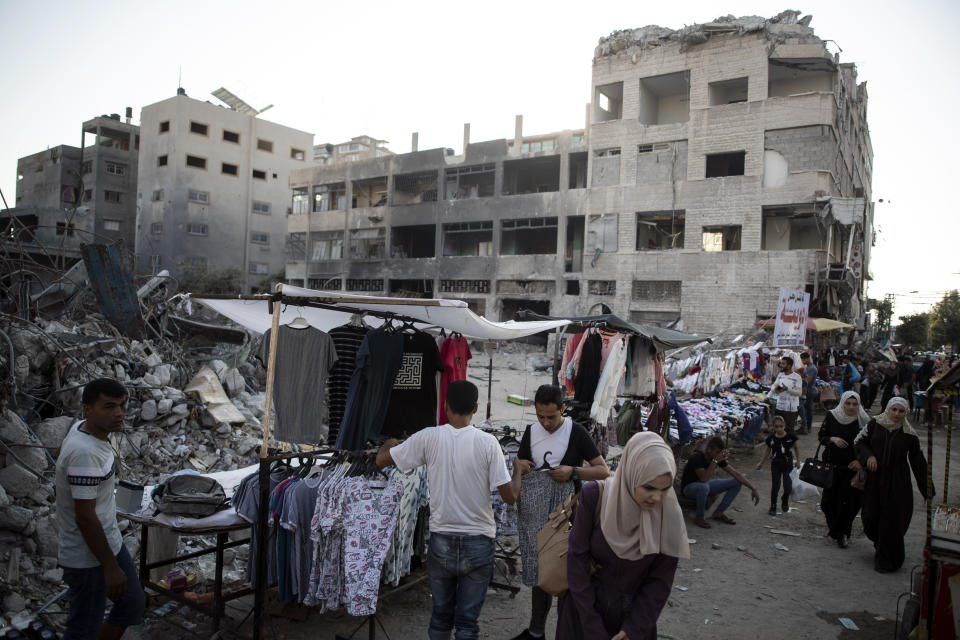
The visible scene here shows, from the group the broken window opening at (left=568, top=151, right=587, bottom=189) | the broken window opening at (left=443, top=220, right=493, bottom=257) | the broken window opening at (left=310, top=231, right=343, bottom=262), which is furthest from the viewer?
the broken window opening at (left=310, top=231, right=343, bottom=262)

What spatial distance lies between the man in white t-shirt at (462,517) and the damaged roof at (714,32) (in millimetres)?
28325

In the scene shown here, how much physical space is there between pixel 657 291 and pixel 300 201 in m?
24.9

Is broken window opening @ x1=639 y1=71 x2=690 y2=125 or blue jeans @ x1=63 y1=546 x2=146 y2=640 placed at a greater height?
broken window opening @ x1=639 y1=71 x2=690 y2=125

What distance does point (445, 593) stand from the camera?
3.42 metres

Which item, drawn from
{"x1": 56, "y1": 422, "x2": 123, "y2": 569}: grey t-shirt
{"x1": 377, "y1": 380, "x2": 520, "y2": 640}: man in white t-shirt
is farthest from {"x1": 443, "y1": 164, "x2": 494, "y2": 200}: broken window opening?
{"x1": 56, "y1": 422, "x2": 123, "y2": 569}: grey t-shirt

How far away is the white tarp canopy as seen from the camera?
14.3ft

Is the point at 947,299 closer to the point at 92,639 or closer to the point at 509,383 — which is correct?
the point at 509,383

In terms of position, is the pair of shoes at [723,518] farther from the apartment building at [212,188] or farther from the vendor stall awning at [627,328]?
the apartment building at [212,188]

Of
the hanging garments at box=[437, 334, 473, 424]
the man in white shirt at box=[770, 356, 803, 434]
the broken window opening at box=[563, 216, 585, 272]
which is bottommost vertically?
the man in white shirt at box=[770, 356, 803, 434]

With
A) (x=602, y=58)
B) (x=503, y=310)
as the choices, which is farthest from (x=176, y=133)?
(x=602, y=58)

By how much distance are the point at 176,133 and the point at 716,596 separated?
1711 inches

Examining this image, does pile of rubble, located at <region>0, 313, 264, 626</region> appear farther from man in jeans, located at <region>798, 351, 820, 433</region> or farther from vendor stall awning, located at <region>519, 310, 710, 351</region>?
man in jeans, located at <region>798, 351, 820, 433</region>

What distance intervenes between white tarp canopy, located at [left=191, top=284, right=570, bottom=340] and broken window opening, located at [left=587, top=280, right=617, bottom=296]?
2319 centimetres

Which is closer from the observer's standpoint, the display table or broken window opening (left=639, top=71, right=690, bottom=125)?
the display table
